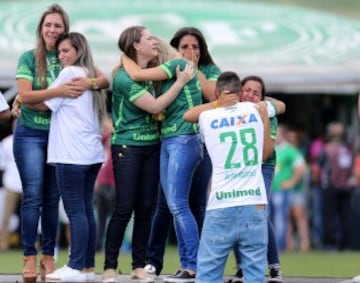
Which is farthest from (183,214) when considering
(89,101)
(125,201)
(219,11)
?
(219,11)

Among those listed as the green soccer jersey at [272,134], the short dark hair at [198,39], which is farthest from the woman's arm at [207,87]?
the green soccer jersey at [272,134]

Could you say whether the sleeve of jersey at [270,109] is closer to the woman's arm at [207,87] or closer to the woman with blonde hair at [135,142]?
the woman's arm at [207,87]

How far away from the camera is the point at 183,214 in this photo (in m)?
10.9

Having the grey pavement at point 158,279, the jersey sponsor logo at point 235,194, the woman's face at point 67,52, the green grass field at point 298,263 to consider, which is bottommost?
the green grass field at point 298,263

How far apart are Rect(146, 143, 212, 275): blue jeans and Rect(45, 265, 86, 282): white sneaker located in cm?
80

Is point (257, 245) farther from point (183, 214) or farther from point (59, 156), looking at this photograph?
point (59, 156)

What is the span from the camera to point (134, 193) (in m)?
10.9

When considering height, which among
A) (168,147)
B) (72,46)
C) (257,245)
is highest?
(72,46)

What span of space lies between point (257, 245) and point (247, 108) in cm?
104

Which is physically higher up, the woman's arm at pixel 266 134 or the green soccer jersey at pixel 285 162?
the woman's arm at pixel 266 134

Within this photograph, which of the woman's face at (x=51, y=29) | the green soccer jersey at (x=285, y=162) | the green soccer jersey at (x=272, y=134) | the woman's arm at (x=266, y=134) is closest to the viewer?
the woman's arm at (x=266, y=134)

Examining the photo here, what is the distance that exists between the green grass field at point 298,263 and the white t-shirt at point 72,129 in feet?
14.2

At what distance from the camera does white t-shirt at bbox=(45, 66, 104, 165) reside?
1081cm

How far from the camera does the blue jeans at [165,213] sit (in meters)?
11.5
